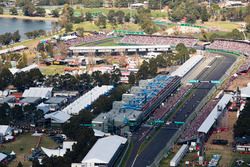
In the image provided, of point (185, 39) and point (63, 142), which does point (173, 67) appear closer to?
point (185, 39)

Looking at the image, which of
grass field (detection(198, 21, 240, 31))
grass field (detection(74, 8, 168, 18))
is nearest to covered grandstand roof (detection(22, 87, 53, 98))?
grass field (detection(198, 21, 240, 31))

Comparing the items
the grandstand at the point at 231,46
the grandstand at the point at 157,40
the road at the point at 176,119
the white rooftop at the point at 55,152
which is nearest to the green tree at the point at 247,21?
the grandstand at the point at 231,46

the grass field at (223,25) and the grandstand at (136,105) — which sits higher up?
the grass field at (223,25)

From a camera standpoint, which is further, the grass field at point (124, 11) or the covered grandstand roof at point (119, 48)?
the grass field at point (124, 11)

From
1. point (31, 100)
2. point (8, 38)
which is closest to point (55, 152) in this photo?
point (31, 100)

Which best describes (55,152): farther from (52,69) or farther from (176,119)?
(52,69)

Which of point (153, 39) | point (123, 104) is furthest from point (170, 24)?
point (123, 104)

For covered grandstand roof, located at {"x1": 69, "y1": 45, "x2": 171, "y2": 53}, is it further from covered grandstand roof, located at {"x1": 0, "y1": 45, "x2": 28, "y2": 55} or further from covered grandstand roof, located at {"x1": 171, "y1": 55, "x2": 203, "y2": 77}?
covered grandstand roof, located at {"x1": 0, "y1": 45, "x2": 28, "y2": 55}

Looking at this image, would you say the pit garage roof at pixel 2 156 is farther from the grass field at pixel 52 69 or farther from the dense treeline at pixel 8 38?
the dense treeline at pixel 8 38
